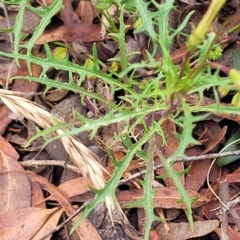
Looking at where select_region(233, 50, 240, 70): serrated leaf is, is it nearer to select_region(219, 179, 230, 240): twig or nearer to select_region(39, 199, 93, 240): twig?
select_region(219, 179, 230, 240): twig

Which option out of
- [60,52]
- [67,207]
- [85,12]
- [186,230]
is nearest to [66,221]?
[67,207]

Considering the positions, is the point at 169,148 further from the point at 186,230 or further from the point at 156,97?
the point at 156,97

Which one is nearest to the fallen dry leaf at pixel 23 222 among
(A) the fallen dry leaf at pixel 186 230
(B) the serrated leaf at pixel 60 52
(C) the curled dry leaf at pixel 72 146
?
(C) the curled dry leaf at pixel 72 146

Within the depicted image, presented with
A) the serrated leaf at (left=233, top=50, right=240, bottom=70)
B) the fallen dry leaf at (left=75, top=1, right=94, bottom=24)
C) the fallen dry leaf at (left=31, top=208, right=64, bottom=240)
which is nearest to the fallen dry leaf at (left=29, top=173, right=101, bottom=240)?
the fallen dry leaf at (left=31, top=208, right=64, bottom=240)

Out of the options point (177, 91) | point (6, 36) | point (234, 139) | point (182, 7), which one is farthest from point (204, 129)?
point (6, 36)

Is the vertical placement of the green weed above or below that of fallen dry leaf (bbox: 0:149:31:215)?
above

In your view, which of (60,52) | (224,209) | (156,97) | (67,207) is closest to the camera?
(156,97)

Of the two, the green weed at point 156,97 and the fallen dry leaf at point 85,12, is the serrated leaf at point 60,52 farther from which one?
the green weed at point 156,97

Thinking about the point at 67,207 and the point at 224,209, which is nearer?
the point at 224,209

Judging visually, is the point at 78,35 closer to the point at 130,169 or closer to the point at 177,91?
the point at 130,169

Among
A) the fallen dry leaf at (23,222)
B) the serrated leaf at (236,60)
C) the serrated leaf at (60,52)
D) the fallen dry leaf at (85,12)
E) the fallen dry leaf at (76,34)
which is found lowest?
the fallen dry leaf at (23,222)

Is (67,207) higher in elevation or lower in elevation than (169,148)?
lower
